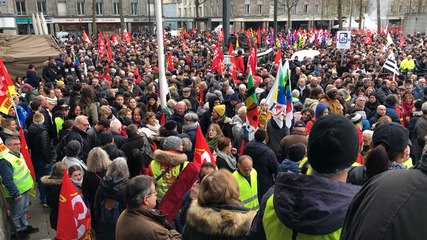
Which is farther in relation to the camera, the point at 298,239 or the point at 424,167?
the point at 298,239

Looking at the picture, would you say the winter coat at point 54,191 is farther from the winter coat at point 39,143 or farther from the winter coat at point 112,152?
the winter coat at point 39,143

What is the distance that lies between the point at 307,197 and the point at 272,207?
0.22 meters

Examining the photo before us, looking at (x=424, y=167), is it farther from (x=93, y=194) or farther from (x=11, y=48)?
(x=11, y=48)

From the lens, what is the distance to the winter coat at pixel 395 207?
43.3 inches

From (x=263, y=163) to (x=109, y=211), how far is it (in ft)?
6.85

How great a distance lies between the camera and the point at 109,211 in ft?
13.8

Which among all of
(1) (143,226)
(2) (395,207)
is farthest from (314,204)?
(1) (143,226)

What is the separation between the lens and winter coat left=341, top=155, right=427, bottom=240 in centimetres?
110

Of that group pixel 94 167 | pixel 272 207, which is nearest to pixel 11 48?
pixel 94 167

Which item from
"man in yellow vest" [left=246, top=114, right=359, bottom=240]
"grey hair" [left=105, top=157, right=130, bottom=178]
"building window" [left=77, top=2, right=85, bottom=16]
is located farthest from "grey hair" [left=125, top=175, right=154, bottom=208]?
"building window" [left=77, top=2, right=85, bottom=16]

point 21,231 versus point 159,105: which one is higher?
point 159,105

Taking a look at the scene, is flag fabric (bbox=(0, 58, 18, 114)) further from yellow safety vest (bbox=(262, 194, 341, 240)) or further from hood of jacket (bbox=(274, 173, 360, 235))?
hood of jacket (bbox=(274, 173, 360, 235))

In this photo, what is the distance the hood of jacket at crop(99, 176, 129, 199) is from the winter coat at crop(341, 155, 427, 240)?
318 cm

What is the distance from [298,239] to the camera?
1.88m
